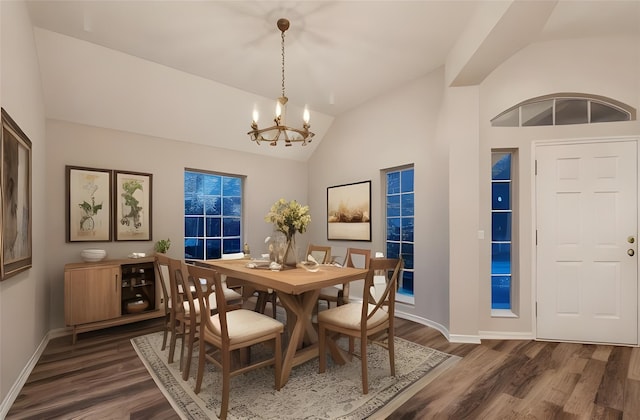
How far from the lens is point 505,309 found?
3.47m

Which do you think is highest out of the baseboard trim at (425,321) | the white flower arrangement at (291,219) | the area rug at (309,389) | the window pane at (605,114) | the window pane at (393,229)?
the window pane at (605,114)

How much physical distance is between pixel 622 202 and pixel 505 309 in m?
1.58

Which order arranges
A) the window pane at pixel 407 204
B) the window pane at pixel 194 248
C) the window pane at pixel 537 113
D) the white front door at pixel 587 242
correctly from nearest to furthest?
the white front door at pixel 587 242 < the window pane at pixel 537 113 < the window pane at pixel 407 204 < the window pane at pixel 194 248

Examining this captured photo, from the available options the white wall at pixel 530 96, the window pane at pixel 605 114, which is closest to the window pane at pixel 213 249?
the white wall at pixel 530 96

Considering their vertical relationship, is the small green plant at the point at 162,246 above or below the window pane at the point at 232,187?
below

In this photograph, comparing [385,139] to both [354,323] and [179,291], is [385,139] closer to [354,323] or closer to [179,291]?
[354,323]

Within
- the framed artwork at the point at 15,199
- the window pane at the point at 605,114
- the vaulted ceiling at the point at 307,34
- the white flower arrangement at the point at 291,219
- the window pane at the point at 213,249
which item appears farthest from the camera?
the window pane at the point at 213,249

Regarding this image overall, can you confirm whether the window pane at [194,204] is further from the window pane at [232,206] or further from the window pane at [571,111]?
the window pane at [571,111]

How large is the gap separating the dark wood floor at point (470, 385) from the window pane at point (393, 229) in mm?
1565

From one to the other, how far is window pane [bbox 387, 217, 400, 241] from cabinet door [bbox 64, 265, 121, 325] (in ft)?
11.3

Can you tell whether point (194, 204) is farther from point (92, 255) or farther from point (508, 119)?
point (508, 119)

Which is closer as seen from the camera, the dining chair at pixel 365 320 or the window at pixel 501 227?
the dining chair at pixel 365 320

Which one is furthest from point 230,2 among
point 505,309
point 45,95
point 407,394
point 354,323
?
point 505,309

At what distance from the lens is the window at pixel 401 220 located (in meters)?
4.16
